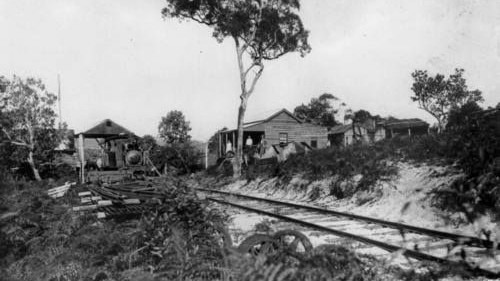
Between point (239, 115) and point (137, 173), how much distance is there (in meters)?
7.09

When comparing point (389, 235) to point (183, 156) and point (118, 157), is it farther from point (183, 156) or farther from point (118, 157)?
point (183, 156)

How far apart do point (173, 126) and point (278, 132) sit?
1920cm

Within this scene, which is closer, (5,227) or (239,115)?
(5,227)

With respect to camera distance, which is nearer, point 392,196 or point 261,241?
point 261,241

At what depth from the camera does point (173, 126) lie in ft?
170

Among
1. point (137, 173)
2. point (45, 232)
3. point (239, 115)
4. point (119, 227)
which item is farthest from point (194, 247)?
point (239, 115)

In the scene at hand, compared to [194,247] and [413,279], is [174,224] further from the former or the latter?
[413,279]

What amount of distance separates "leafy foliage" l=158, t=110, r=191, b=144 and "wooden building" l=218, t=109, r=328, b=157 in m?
13.6

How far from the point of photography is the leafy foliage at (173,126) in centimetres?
5138

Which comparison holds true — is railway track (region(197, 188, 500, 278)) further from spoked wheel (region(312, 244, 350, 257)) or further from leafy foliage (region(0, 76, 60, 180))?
leafy foliage (region(0, 76, 60, 180))

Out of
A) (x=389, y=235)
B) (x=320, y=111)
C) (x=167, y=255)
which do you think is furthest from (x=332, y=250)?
(x=320, y=111)

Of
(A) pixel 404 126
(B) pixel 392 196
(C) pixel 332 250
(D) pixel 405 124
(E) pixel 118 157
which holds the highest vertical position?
(D) pixel 405 124

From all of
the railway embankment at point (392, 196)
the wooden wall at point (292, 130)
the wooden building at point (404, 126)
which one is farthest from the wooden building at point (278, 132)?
the railway embankment at point (392, 196)

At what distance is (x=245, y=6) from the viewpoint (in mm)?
21531
